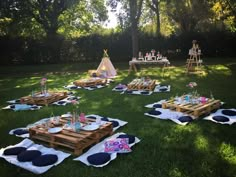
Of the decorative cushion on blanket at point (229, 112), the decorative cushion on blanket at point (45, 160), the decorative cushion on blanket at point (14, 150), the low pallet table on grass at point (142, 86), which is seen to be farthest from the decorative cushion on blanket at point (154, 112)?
the decorative cushion on blanket at point (14, 150)

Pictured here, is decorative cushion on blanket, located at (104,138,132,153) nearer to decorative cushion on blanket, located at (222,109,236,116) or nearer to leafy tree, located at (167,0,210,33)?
decorative cushion on blanket, located at (222,109,236,116)

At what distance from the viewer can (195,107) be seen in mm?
6430

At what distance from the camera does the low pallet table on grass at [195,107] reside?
6.27 meters

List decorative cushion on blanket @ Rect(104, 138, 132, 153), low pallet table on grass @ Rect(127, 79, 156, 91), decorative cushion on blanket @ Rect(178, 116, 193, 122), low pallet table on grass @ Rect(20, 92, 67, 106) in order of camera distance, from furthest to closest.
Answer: low pallet table on grass @ Rect(127, 79, 156, 91), low pallet table on grass @ Rect(20, 92, 67, 106), decorative cushion on blanket @ Rect(178, 116, 193, 122), decorative cushion on blanket @ Rect(104, 138, 132, 153)

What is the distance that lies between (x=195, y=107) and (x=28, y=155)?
13.0 feet

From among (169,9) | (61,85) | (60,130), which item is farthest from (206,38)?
(60,130)

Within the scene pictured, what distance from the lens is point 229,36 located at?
2023 cm

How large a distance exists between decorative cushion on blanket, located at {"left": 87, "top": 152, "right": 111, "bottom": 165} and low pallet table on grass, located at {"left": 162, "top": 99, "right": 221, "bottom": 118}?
273cm

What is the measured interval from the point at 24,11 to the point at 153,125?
18939 mm

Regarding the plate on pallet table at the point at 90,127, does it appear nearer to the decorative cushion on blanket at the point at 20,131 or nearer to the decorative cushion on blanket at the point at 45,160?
the decorative cushion on blanket at the point at 45,160

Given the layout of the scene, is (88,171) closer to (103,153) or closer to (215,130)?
(103,153)

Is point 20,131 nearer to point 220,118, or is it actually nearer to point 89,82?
point 220,118

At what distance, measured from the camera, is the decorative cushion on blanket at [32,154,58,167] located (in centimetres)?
420

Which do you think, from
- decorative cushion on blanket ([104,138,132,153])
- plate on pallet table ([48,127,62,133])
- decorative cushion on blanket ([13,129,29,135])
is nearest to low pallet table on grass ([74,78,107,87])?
decorative cushion on blanket ([13,129,29,135])
